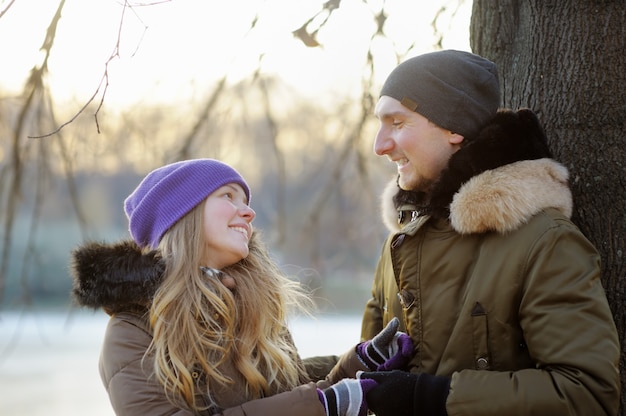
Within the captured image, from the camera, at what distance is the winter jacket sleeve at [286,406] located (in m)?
2.57

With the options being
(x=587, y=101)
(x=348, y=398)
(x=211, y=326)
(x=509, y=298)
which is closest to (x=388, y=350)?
(x=348, y=398)

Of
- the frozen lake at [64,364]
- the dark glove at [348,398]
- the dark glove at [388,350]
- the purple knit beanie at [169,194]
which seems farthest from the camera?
the frozen lake at [64,364]

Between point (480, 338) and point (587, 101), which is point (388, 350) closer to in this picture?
point (480, 338)

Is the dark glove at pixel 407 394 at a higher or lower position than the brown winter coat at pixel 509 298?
lower

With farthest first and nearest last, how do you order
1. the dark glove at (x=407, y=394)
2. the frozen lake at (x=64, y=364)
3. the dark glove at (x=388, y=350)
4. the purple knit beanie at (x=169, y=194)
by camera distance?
the frozen lake at (x=64, y=364), the purple knit beanie at (x=169, y=194), the dark glove at (x=388, y=350), the dark glove at (x=407, y=394)

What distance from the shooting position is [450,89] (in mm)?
2814

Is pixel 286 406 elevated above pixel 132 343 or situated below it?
below

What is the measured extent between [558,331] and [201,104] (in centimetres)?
271

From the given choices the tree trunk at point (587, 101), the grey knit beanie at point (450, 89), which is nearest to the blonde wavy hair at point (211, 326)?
the grey knit beanie at point (450, 89)

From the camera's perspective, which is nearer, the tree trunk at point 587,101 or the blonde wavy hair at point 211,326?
the blonde wavy hair at point 211,326

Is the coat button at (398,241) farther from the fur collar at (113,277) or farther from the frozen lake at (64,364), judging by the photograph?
the frozen lake at (64,364)

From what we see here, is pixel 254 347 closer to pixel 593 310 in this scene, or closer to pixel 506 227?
pixel 506 227

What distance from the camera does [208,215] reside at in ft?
9.38

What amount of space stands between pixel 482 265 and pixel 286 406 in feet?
2.48
